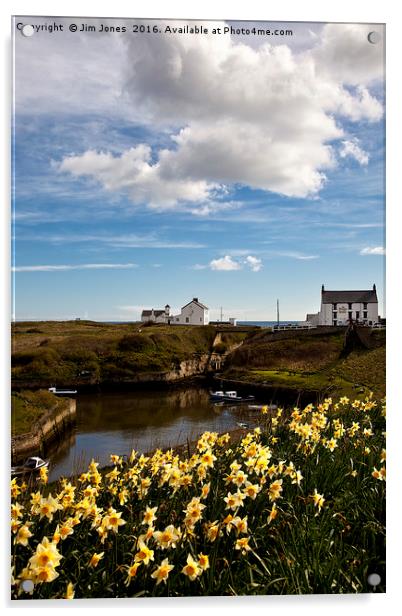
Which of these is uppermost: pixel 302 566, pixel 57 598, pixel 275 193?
pixel 275 193

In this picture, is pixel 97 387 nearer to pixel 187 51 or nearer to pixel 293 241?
Answer: pixel 293 241

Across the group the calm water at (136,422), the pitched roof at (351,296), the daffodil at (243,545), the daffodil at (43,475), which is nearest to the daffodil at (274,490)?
the daffodil at (243,545)

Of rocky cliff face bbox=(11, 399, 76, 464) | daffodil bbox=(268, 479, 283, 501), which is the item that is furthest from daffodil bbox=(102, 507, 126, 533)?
rocky cliff face bbox=(11, 399, 76, 464)

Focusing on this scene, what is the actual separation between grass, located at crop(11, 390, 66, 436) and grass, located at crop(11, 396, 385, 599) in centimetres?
32

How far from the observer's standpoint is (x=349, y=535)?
2764 mm

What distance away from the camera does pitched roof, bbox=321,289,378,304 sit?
3412 mm

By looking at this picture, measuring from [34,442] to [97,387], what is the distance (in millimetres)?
582

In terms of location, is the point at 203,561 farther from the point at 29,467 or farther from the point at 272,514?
the point at 29,467

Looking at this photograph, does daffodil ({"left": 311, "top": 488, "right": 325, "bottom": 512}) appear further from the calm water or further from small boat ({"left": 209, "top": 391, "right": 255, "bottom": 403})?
small boat ({"left": 209, "top": 391, "right": 255, "bottom": 403})

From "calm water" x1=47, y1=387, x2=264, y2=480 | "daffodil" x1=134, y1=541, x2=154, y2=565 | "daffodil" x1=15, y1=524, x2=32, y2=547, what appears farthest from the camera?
"calm water" x1=47, y1=387, x2=264, y2=480
